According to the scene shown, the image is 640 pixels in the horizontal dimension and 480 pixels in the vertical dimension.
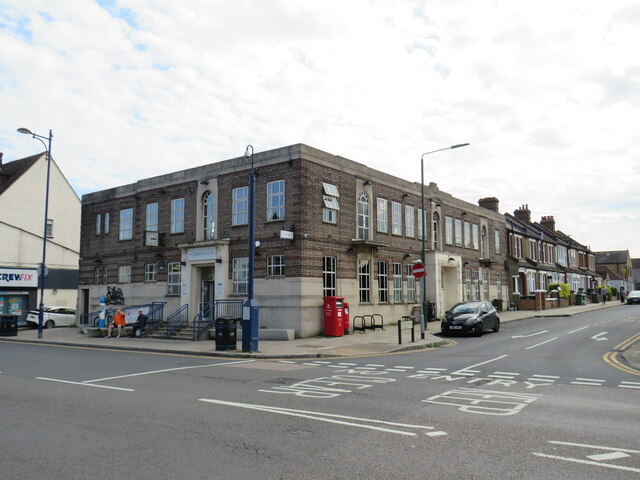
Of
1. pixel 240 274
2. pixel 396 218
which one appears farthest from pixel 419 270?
pixel 396 218

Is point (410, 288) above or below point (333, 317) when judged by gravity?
above

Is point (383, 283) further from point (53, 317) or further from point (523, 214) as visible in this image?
point (523, 214)

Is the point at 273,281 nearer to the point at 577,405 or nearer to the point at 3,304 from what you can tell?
the point at 577,405

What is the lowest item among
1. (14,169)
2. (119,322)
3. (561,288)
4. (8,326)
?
(8,326)

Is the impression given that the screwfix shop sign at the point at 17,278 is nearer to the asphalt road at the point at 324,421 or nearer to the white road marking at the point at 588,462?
the asphalt road at the point at 324,421

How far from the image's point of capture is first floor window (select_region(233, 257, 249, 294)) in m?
23.6

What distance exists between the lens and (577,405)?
8344mm

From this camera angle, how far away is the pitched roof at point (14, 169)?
4181 cm

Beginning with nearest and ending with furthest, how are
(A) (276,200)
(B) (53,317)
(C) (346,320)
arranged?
(C) (346,320) → (A) (276,200) → (B) (53,317)

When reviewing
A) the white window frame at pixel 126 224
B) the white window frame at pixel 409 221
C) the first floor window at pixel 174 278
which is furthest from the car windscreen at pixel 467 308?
the white window frame at pixel 126 224

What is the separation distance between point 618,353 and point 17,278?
39.4 meters

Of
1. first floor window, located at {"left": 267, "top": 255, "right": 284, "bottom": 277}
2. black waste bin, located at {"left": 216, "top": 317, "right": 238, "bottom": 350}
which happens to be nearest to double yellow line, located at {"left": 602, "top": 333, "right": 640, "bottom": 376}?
black waste bin, located at {"left": 216, "top": 317, "right": 238, "bottom": 350}

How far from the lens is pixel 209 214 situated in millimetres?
26000

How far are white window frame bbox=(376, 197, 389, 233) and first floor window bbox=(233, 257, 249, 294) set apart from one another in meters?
7.72
